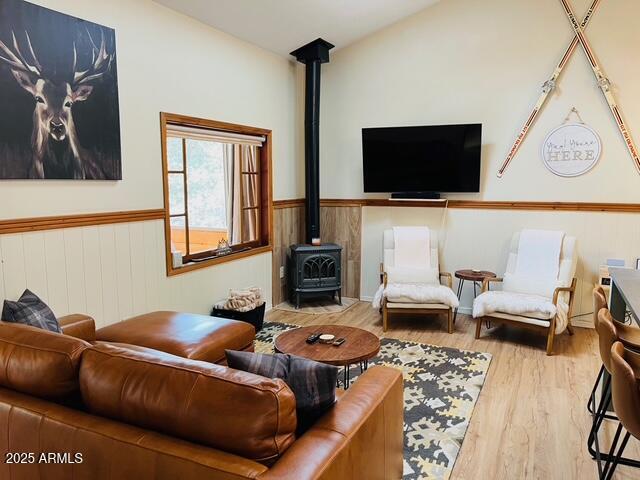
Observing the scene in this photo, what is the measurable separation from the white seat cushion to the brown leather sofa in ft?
8.87

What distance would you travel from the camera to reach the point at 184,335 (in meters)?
2.93

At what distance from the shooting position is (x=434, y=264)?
16.8 ft

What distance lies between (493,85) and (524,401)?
10.5 ft

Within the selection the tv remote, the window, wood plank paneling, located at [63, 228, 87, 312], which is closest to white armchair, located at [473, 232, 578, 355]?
the tv remote

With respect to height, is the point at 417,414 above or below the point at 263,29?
below

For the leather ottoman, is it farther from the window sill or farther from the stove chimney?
the stove chimney

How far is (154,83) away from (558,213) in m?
3.90

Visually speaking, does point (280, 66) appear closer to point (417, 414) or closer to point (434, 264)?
point (434, 264)

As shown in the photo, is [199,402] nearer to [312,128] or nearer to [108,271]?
[108,271]

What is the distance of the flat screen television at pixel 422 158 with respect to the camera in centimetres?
496

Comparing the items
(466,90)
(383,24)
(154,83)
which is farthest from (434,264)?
(154,83)

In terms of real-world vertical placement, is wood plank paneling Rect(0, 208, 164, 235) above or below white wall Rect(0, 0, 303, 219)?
below

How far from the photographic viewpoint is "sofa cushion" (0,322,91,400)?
162cm

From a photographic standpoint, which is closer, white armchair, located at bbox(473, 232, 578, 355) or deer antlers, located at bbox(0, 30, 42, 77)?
deer antlers, located at bbox(0, 30, 42, 77)
